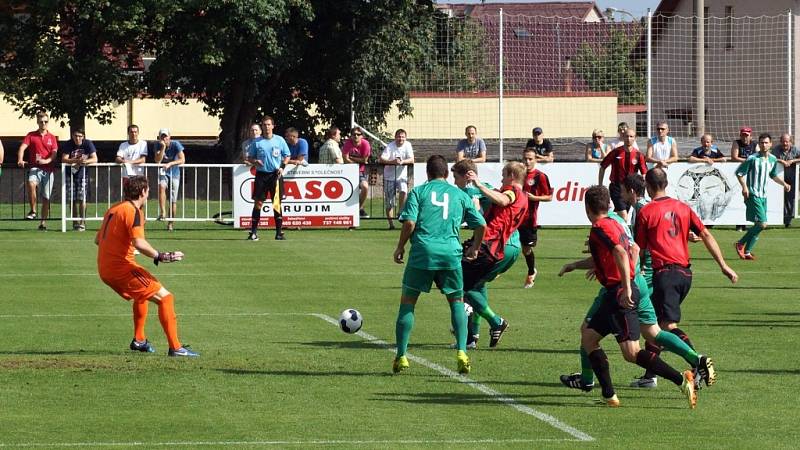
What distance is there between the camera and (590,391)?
1047 centimetres

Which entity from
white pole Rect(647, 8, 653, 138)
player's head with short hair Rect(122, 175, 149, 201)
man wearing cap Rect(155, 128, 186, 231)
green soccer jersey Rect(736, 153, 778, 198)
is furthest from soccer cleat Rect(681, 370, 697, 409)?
white pole Rect(647, 8, 653, 138)

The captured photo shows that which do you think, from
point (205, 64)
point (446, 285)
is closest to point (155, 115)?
point (205, 64)

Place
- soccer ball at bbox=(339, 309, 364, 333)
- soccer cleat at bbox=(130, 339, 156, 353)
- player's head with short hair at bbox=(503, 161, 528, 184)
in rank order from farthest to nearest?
player's head with short hair at bbox=(503, 161, 528, 184)
soccer ball at bbox=(339, 309, 364, 333)
soccer cleat at bbox=(130, 339, 156, 353)

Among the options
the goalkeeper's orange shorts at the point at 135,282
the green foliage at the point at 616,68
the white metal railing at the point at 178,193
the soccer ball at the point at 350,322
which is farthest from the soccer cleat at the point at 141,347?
the green foliage at the point at 616,68

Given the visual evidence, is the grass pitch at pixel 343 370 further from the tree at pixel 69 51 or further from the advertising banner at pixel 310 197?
the tree at pixel 69 51

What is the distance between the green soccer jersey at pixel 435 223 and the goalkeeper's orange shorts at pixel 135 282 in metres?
2.34

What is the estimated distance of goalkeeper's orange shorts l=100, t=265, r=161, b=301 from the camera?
12.3 meters

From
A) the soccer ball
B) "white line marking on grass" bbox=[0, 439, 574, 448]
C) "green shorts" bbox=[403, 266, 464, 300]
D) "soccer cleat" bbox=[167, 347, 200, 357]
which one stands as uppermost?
Answer: "green shorts" bbox=[403, 266, 464, 300]

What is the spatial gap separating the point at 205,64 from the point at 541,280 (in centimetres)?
2147

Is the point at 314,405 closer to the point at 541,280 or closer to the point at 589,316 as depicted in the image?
the point at 589,316

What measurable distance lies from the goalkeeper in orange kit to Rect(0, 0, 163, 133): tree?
24.5 metres

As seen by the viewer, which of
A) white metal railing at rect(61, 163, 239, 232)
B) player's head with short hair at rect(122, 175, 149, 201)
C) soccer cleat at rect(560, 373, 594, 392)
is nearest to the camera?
soccer cleat at rect(560, 373, 594, 392)

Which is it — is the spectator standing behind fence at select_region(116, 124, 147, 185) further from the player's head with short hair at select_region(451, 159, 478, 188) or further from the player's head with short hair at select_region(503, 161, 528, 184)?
the player's head with short hair at select_region(451, 159, 478, 188)

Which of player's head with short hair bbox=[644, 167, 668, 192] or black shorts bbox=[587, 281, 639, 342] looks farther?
player's head with short hair bbox=[644, 167, 668, 192]
